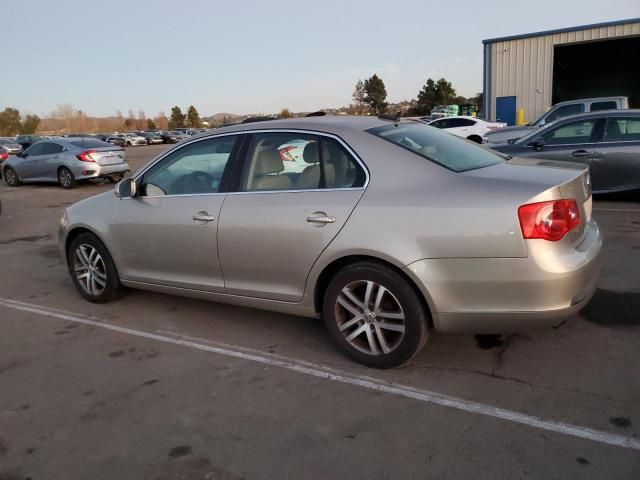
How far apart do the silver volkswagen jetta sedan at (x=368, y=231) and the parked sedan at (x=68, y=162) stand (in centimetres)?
1129

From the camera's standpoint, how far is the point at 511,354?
3602 millimetres

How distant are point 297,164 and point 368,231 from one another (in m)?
0.86

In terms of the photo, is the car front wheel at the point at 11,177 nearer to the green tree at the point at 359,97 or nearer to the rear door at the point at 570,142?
the rear door at the point at 570,142

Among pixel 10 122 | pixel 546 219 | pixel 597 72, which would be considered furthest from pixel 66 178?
pixel 10 122

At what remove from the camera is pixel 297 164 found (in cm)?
379

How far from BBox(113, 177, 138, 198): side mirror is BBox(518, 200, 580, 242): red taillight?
3.12 m

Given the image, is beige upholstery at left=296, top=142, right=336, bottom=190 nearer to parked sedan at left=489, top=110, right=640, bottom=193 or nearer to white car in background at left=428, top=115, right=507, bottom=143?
parked sedan at left=489, top=110, right=640, bottom=193

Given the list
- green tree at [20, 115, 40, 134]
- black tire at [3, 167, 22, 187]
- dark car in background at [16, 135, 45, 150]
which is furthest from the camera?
green tree at [20, 115, 40, 134]

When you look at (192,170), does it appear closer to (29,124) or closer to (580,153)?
(580,153)

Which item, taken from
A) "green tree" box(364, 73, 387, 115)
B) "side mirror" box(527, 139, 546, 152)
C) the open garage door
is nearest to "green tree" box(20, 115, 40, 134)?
"green tree" box(364, 73, 387, 115)

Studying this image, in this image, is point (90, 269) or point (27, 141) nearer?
point (90, 269)

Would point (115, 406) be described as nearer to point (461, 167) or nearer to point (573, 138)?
point (461, 167)

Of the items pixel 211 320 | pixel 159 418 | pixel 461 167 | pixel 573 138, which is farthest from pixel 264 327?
pixel 573 138

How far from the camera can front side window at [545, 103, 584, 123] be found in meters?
14.4
